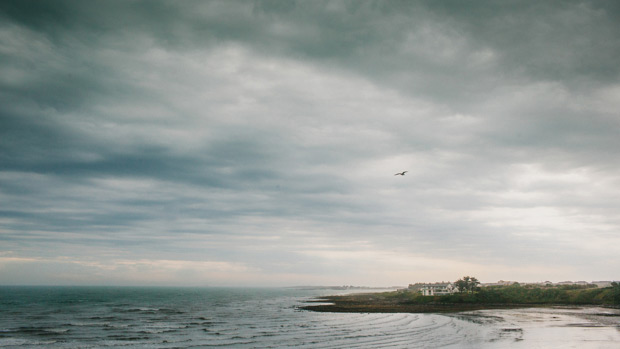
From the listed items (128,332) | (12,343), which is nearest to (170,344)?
(128,332)

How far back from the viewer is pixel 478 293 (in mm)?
128000

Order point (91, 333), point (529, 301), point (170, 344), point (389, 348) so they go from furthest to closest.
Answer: point (529, 301)
point (91, 333)
point (170, 344)
point (389, 348)

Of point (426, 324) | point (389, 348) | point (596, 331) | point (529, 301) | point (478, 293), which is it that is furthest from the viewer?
point (478, 293)

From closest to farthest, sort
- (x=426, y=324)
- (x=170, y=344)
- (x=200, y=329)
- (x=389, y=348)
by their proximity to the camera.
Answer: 1. (x=389, y=348)
2. (x=170, y=344)
3. (x=200, y=329)
4. (x=426, y=324)

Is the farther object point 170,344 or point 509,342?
point 170,344

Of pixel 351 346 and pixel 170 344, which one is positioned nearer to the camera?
pixel 351 346

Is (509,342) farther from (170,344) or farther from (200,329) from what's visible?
(200,329)

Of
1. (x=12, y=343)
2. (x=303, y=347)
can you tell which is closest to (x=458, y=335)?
(x=303, y=347)

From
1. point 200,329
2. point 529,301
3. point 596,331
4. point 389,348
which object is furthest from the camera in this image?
point 529,301

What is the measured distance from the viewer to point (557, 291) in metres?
126

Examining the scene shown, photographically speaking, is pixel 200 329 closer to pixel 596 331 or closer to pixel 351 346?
pixel 351 346

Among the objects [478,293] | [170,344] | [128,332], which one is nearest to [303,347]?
[170,344]

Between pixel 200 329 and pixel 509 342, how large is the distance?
4217cm

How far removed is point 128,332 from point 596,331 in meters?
62.0
